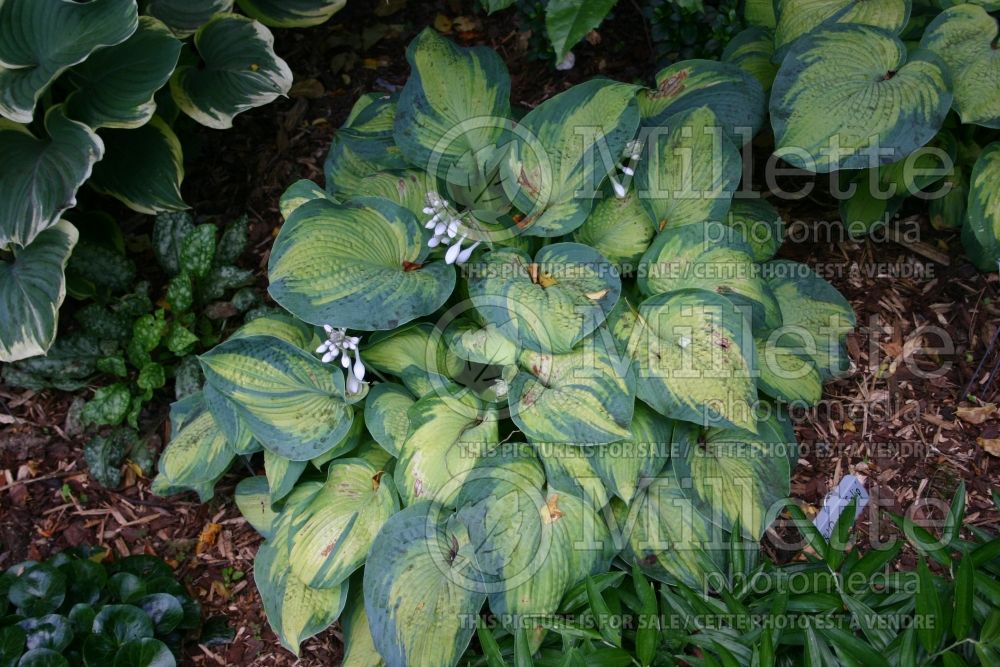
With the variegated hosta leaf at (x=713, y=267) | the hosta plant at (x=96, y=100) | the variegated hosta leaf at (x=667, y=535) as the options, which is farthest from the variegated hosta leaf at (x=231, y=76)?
the variegated hosta leaf at (x=667, y=535)

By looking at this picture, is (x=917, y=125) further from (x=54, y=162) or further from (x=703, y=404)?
(x=54, y=162)

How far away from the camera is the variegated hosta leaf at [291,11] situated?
2.47m

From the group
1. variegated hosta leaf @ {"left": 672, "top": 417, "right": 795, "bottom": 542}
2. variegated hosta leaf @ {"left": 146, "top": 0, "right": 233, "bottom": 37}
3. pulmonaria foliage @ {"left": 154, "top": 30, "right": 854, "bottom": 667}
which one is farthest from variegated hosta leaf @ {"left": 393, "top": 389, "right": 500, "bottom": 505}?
variegated hosta leaf @ {"left": 146, "top": 0, "right": 233, "bottom": 37}

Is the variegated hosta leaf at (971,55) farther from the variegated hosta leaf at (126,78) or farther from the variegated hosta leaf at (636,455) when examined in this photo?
the variegated hosta leaf at (126,78)

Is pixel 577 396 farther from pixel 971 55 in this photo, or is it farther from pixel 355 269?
pixel 971 55

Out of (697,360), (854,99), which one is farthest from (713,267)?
(854,99)

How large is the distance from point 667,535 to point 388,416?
2.31 feet

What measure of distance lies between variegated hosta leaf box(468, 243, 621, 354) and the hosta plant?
857 millimetres

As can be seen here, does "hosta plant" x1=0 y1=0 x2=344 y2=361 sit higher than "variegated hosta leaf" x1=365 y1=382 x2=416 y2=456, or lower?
higher

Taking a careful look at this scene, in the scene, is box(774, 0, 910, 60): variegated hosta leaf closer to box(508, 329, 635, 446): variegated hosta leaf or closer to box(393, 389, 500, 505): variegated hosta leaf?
box(508, 329, 635, 446): variegated hosta leaf

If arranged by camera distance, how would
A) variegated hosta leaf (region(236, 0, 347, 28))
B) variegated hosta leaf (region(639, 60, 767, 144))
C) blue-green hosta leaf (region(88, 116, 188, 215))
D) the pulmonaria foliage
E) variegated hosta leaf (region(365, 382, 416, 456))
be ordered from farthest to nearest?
variegated hosta leaf (region(236, 0, 347, 28))
blue-green hosta leaf (region(88, 116, 188, 215))
variegated hosta leaf (region(639, 60, 767, 144))
variegated hosta leaf (region(365, 382, 416, 456))
the pulmonaria foliage

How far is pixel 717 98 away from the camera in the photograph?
2.19 metres

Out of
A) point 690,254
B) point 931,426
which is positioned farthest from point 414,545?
point 931,426

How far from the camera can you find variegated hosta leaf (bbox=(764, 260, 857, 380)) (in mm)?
2129
